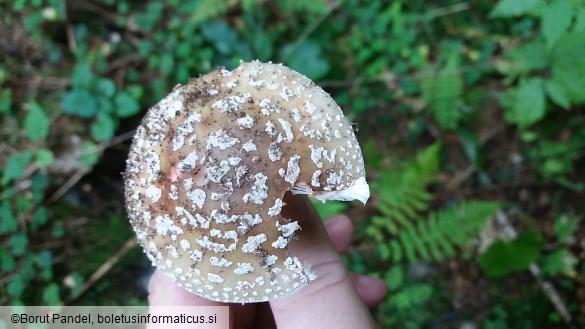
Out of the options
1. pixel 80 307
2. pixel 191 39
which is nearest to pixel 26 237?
pixel 80 307

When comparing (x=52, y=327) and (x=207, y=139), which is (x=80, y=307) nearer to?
(x=52, y=327)

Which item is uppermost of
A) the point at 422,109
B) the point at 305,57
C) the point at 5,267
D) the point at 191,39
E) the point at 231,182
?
the point at 191,39

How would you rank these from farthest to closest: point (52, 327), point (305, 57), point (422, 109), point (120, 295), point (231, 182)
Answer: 1. point (422, 109)
2. point (305, 57)
3. point (120, 295)
4. point (52, 327)
5. point (231, 182)

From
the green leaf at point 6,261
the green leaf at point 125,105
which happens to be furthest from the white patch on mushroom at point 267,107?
the green leaf at point 6,261

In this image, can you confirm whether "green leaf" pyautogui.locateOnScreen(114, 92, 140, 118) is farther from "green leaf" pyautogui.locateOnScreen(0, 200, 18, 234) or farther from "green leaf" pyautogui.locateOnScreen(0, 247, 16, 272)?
"green leaf" pyautogui.locateOnScreen(0, 247, 16, 272)

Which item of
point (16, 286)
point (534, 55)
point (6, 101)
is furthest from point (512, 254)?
point (6, 101)

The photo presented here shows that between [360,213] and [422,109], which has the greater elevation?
[422,109]

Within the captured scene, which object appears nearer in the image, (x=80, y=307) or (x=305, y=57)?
(x=80, y=307)

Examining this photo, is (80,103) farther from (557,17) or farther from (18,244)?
(557,17)
